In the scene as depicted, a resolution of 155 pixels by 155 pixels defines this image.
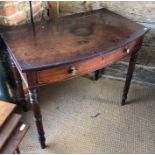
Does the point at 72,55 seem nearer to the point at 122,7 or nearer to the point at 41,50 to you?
the point at 41,50

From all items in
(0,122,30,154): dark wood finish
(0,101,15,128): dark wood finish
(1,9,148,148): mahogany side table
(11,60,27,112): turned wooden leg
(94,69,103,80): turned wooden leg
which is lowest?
(94,69,103,80): turned wooden leg

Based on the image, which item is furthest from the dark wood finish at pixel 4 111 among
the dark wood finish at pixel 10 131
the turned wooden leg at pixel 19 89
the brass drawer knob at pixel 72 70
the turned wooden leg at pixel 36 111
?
the turned wooden leg at pixel 19 89

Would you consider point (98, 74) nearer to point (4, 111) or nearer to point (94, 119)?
point (94, 119)

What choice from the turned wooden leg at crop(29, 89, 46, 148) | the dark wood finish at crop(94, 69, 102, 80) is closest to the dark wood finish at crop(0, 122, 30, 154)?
the turned wooden leg at crop(29, 89, 46, 148)

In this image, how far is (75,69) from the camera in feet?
3.69

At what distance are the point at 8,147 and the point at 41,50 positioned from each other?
1.62 ft

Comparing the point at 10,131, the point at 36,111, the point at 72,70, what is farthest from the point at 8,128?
the point at 72,70

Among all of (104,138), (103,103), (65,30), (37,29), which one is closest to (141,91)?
(103,103)

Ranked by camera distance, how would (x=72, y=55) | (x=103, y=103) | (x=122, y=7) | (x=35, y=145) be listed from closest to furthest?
(x=72, y=55) → (x=35, y=145) → (x=122, y=7) → (x=103, y=103)

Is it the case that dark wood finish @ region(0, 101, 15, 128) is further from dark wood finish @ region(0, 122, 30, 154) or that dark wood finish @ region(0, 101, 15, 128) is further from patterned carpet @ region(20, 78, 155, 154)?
patterned carpet @ region(20, 78, 155, 154)

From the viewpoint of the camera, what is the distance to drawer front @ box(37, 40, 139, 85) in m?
1.08

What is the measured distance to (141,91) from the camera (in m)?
1.93

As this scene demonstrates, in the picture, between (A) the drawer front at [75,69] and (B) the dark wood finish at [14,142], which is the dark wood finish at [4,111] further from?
(A) the drawer front at [75,69]

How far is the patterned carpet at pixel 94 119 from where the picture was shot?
58.0 inches
